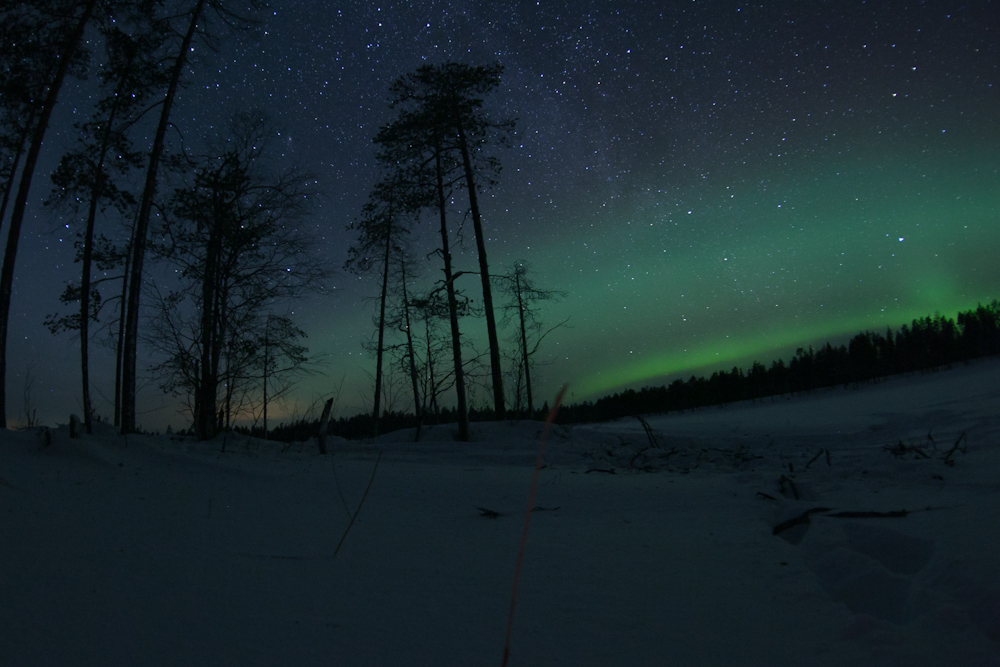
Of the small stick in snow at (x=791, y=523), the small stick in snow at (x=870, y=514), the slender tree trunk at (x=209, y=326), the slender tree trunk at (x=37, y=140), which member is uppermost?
the slender tree trunk at (x=37, y=140)

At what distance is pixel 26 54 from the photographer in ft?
32.5

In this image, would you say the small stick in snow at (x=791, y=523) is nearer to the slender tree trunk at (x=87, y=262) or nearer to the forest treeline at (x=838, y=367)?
the slender tree trunk at (x=87, y=262)

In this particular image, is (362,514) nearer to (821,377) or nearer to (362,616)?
(362,616)

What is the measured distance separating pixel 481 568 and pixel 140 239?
370 inches

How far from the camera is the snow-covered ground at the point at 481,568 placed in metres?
1.82

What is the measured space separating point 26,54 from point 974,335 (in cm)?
6269

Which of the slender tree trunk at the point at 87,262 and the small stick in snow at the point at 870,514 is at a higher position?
the slender tree trunk at the point at 87,262

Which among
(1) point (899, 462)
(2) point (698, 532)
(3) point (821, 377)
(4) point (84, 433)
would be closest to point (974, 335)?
(3) point (821, 377)

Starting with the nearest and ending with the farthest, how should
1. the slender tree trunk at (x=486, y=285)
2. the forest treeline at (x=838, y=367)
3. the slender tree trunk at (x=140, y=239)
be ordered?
1. the slender tree trunk at (x=140, y=239)
2. the slender tree trunk at (x=486, y=285)
3. the forest treeline at (x=838, y=367)

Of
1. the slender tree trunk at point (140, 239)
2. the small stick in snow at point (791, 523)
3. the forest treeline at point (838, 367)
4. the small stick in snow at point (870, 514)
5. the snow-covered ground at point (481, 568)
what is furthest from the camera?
the forest treeline at point (838, 367)

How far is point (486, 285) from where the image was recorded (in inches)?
517

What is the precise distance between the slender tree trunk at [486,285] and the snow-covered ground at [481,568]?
26.1ft

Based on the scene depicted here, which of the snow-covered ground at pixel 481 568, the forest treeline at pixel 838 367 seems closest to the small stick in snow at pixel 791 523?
the snow-covered ground at pixel 481 568

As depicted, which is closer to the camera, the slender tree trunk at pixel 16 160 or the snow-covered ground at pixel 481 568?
the snow-covered ground at pixel 481 568
